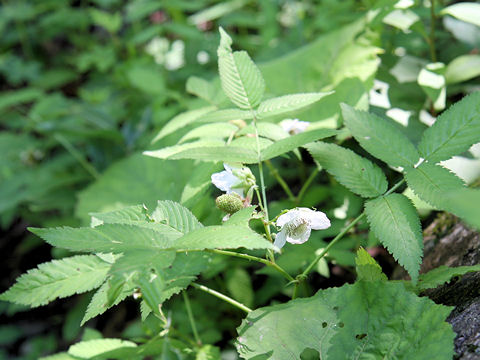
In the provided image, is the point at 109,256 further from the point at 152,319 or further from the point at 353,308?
the point at 353,308

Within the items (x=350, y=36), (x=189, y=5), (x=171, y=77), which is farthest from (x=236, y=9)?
(x=350, y=36)

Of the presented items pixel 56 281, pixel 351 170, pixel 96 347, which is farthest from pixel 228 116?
pixel 96 347

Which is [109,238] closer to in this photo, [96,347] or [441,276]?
[96,347]

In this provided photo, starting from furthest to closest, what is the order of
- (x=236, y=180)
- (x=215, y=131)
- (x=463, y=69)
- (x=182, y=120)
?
1. (x=463, y=69)
2. (x=182, y=120)
3. (x=215, y=131)
4. (x=236, y=180)

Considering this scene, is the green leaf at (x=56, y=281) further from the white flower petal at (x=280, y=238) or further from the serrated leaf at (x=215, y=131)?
the serrated leaf at (x=215, y=131)

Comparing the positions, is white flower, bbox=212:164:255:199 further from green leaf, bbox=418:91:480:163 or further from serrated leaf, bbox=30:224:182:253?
green leaf, bbox=418:91:480:163

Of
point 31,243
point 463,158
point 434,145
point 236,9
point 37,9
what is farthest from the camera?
point 37,9

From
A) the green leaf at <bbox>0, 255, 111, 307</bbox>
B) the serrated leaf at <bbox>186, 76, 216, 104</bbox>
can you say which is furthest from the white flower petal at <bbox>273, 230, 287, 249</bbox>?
the serrated leaf at <bbox>186, 76, 216, 104</bbox>
